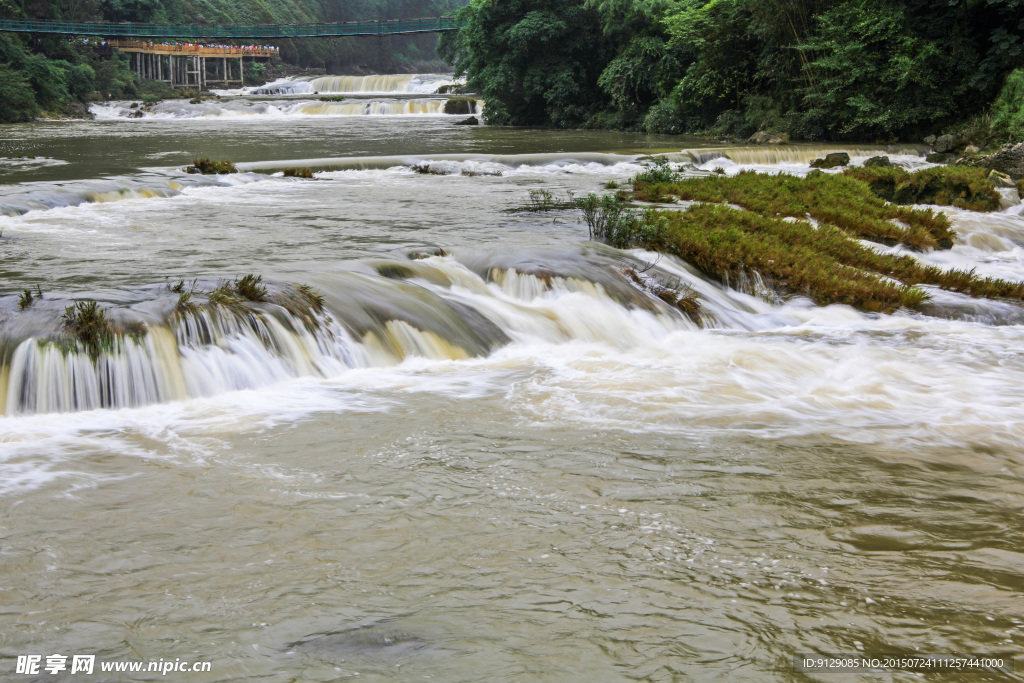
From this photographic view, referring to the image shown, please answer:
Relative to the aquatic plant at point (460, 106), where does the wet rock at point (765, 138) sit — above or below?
below

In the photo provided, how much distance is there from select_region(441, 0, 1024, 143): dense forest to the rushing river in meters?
17.6

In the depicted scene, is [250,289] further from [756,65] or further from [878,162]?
[756,65]

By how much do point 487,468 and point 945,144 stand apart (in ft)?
78.0

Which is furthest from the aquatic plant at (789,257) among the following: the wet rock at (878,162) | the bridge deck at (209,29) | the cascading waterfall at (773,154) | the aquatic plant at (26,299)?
the bridge deck at (209,29)

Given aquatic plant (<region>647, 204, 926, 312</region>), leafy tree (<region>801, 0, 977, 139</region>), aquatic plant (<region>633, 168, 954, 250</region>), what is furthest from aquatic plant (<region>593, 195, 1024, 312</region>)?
leafy tree (<region>801, 0, 977, 139</region>)

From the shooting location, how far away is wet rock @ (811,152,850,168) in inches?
870

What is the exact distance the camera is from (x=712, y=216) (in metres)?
12.4

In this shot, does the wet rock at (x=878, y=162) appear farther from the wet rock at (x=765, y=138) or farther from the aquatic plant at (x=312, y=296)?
the aquatic plant at (x=312, y=296)

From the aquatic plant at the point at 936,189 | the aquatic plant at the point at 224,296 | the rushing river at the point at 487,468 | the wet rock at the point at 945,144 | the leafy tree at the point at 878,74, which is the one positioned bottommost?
the rushing river at the point at 487,468

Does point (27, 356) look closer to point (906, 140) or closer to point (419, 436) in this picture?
point (419, 436)

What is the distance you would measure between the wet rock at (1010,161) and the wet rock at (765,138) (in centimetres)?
814

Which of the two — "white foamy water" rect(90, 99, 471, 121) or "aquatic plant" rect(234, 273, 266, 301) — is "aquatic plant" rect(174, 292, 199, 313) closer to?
"aquatic plant" rect(234, 273, 266, 301)

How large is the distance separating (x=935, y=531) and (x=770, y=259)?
6572 mm

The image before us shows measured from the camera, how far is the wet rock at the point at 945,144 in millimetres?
24219
